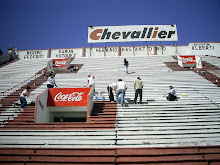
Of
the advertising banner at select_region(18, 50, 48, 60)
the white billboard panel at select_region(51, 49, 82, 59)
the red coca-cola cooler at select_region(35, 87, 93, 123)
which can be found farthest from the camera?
the advertising banner at select_region(18, 50, 48, 60)

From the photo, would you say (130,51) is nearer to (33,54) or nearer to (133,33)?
(133,33)

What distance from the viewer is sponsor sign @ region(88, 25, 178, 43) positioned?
31312 millimetres

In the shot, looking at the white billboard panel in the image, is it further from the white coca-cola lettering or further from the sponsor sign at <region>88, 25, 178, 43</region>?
the white coca-cola lettering

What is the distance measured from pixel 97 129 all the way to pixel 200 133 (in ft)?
14.2

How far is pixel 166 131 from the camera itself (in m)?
7.02

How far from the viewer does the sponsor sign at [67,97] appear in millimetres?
9281

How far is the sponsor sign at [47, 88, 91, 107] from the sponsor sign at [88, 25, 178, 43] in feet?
77.1

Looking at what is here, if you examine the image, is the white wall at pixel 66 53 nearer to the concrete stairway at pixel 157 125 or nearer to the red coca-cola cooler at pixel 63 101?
the concrete stairway at pixel 157 125

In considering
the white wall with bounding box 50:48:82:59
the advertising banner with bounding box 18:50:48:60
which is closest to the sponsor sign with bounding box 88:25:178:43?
the white wall with bounding box 50:48:82:59

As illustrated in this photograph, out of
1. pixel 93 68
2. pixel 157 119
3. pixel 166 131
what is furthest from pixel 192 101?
pixel 93 68

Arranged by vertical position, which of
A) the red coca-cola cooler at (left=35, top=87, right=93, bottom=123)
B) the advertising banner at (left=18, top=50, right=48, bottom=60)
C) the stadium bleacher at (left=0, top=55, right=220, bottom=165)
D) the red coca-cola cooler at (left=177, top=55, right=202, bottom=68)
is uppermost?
the advertising banner at (left=18, top=50, right=48, bottom=60)

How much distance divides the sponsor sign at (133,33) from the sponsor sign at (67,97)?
2348cm

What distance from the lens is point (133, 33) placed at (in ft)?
104

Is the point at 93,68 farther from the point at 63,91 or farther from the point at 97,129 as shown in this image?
the point at 97,129
